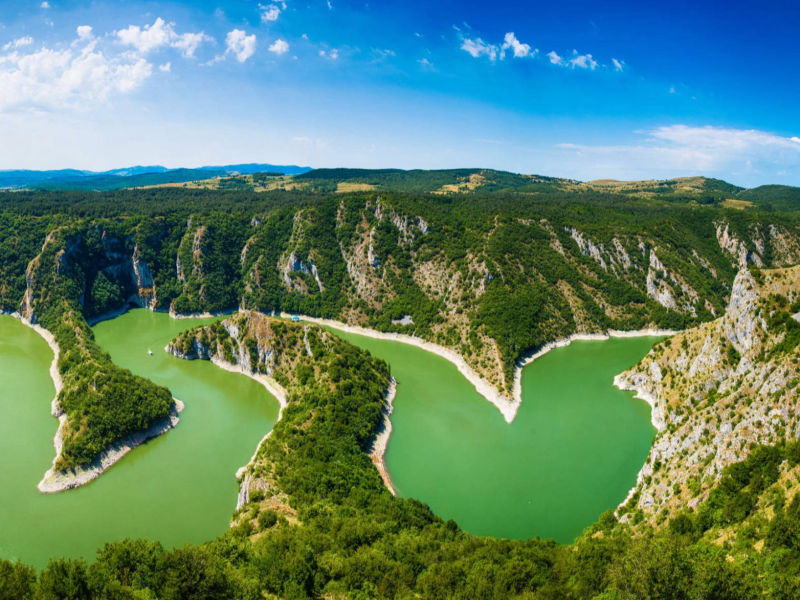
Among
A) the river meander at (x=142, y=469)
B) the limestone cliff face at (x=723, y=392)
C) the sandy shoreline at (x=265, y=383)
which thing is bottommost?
the river meander at (x=142, y=469)

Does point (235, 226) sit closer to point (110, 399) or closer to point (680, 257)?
point (110, 399)

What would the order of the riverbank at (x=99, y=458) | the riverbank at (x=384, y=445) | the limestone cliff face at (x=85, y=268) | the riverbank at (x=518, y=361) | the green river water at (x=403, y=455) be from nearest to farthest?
1. the green river water at (x=403, y=455)
2. the riverbank at (x=99, y=458)
3. the riverbank at (x=384, y=445)
4. the riverbank at (x=518, y=361)
5. the limestone cliff face at (x=85, y=268)

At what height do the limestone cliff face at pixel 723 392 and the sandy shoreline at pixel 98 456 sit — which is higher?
the limestone cliff face at pixel 723 392

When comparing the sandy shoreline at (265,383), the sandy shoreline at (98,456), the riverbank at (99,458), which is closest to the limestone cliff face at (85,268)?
the sandy shoreline at (98,456)

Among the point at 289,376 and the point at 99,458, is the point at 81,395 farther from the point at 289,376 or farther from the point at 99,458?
the point at 289,376

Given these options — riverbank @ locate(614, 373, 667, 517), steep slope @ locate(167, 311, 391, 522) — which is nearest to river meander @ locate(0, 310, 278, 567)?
steep slope @ locate(167, 311, 391, 522)

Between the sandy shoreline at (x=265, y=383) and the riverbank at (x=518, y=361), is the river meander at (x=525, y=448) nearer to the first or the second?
the riverbank at (x=518, y=361)

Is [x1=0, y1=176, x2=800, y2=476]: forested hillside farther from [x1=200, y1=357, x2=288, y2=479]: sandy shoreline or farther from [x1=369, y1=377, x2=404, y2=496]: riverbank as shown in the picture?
[x1=200, y1=357, x2=288, y2=479]: sandy shoreline
